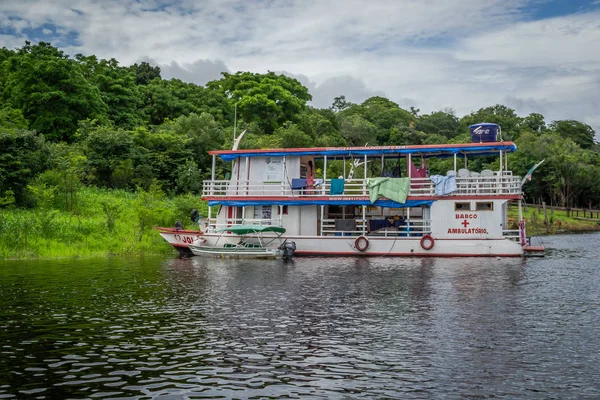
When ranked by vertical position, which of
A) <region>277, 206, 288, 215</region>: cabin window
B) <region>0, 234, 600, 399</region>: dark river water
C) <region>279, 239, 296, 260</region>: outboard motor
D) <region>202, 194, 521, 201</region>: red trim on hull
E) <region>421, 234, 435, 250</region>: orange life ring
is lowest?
<region>0, 234, 600, 399</region>: dark river water

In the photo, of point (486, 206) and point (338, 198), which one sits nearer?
point (486, 206)

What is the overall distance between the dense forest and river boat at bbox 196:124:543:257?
8906 mm

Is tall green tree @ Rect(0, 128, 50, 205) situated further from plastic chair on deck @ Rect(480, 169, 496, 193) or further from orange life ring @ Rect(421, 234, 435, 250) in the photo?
plastic chair on deck @ Rect(480, 169, 496, 193)

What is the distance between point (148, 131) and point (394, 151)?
34.9 meters

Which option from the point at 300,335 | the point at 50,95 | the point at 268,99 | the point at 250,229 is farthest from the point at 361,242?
the point at 268,99

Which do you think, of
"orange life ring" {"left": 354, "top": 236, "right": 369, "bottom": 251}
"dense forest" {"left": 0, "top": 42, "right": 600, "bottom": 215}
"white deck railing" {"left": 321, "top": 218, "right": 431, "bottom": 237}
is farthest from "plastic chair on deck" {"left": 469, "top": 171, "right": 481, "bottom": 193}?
"dense forest" {"left": 0, "top": 42, "right": 600, "bottom": 215}

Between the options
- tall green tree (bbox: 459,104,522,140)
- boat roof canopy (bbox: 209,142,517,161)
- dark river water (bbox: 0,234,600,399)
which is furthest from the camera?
tall green tree (bbox: 459,104,522,140)

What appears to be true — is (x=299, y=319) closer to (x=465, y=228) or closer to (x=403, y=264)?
(x=403, y=264)

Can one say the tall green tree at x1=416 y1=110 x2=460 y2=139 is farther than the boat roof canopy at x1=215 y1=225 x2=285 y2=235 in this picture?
Yes

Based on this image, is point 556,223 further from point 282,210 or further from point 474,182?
point 282,210

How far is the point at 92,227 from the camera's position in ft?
125

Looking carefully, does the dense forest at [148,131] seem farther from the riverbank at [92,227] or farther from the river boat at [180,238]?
the river boat at [180,238]

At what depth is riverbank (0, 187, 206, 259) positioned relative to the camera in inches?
1353

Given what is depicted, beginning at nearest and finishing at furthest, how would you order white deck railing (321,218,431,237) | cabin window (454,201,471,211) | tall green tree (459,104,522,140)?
cabin window (454,201,471,211) < white deck railing (321,218,431,237) < tall green tree (459,104,522,140)
